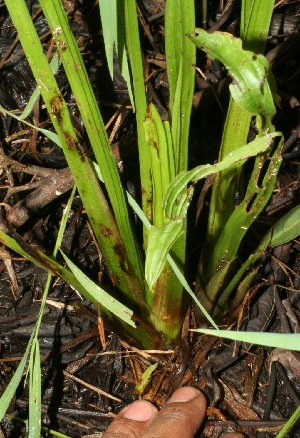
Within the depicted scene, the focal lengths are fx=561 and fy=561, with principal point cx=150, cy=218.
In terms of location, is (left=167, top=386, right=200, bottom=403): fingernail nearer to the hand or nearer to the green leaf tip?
the hand

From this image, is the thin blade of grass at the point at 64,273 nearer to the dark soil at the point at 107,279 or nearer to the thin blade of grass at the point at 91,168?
the thin blade of grass at the point at 91,168

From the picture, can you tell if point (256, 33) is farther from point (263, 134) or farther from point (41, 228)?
point (41, 228)

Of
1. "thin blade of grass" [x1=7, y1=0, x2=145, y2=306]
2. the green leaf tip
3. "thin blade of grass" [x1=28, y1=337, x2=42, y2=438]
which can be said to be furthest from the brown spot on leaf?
the green leaf tip

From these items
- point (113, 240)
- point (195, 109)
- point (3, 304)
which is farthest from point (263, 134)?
point (3, 304)

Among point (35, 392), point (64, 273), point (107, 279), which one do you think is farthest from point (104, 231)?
point (107, 279)

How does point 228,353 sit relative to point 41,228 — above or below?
below

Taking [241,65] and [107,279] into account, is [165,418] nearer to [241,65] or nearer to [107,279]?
[107,279]

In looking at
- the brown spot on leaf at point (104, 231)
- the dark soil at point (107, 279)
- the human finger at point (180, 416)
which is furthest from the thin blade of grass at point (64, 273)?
the human finger at point (180, 416)
